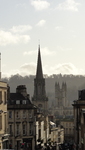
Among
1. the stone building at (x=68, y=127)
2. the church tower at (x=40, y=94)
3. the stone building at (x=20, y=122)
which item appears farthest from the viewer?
the stone building at (x=68, y=127)

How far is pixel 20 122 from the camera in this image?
79.8 metres

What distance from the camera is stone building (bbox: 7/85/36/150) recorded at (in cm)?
7881

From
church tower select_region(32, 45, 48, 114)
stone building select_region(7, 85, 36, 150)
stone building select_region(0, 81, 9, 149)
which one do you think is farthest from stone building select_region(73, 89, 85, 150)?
church tower select_region(32, 45, 48, 114)

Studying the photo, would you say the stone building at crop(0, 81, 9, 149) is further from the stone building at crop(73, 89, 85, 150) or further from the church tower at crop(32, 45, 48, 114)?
the church tower at crop(32, 45, 48, 114)

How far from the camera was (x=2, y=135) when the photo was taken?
2012 inches

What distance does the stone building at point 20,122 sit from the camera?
259 feet

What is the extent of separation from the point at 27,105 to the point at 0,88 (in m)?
31.5

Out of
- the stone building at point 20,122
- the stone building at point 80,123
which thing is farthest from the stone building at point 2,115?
the stone building at point 20,122

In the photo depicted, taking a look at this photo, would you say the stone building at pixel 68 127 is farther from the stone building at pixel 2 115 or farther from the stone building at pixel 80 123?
the stone building at pixel 2 115

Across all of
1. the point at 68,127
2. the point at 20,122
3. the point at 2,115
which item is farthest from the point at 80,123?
the point at 68,127

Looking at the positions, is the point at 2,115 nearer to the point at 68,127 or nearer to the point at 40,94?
the point at 40,94

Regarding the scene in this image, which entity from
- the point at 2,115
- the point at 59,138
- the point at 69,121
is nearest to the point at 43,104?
the point at 69,121

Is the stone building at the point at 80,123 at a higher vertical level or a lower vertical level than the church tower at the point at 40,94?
lower

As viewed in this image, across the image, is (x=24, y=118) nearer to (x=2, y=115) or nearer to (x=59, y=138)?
(x=2, y=115)
